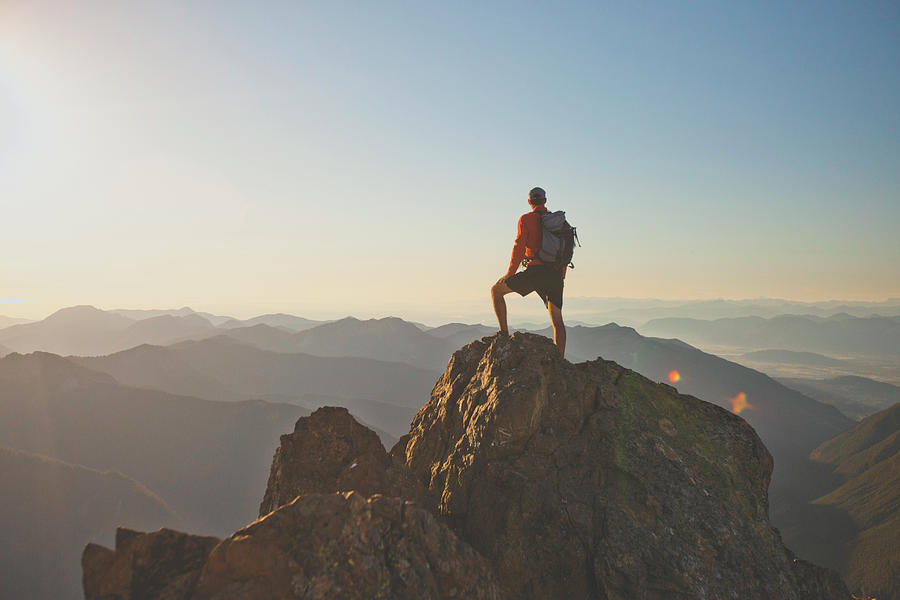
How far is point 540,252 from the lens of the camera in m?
10.7

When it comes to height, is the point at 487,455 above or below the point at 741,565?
above

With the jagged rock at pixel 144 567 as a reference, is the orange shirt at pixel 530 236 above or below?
above

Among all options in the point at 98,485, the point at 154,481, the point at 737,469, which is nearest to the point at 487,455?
the point at 737,469

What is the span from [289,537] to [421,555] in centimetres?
166

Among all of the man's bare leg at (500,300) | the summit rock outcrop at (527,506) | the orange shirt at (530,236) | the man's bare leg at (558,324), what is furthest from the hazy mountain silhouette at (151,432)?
the orange shirt at (530,236)

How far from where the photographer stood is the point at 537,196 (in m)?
10.9

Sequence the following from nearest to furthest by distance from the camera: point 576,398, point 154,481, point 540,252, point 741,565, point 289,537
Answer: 1. point 289,537
2. point 741,565
3. point 576,398
4. point 540,252
5. point 154,481

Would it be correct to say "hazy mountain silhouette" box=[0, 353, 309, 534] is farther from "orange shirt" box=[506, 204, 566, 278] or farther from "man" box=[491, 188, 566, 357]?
"orange shirt" box=[506, 204, 566, 278]

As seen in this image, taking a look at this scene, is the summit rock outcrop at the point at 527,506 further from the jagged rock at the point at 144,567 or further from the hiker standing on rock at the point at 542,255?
the hiker standing on rock at the point at 542,255

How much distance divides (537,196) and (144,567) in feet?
31.8

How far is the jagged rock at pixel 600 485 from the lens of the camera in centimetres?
727

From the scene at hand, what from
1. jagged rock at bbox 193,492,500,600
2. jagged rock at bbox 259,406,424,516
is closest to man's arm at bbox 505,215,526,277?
jagged rock at bbox 259,406,424,516

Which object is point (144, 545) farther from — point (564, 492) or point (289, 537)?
point (564, 492)

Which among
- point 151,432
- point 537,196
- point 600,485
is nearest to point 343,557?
point 600,485
